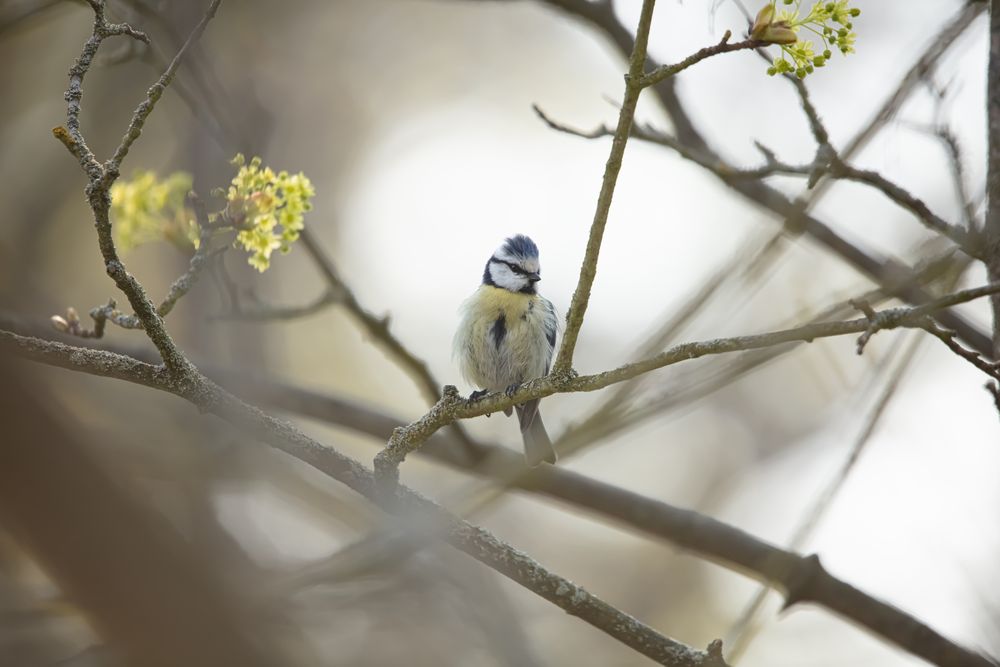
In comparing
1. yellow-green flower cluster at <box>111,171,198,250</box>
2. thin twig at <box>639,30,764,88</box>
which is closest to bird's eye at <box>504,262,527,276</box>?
yellow-green flower cluster at <box>111,171,198,250</box>

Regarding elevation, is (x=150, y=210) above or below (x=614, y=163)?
above

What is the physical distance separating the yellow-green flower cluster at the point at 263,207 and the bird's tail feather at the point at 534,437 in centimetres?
115

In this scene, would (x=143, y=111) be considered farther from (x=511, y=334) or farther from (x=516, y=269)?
(x=516, y=269)

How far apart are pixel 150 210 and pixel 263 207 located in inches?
29.6

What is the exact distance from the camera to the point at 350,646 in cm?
312

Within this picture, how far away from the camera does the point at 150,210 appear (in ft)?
9.91

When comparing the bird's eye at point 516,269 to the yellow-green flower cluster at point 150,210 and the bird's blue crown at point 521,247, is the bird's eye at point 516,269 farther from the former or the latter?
the yellow-green flower cluster at point 150,210

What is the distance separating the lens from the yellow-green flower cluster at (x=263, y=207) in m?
2.45

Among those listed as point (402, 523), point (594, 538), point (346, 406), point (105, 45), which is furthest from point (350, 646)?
point (594, 538)

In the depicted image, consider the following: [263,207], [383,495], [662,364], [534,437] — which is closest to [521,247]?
[534,437]

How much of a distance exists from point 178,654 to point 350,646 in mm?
2297

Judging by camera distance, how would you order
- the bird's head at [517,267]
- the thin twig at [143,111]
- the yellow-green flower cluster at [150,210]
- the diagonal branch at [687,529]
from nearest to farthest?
the thin twig at [143,111] < the yellow-green flower cluster at [150,210] < the diagonal branch at [687,529] < the bird's head at [517,267]

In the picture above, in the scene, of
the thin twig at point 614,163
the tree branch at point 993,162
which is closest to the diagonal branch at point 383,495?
the thin twig at point 614,163

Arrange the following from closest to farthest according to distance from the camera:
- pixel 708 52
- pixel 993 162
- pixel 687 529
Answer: pixel 708 52 < pixel 993 162 < pixel 687 529
